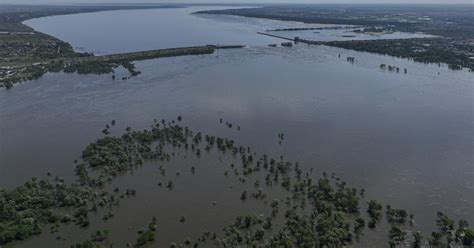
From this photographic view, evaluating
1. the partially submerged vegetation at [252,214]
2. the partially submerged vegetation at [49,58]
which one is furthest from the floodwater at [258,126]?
the partially submerged vegetation at [49,58]

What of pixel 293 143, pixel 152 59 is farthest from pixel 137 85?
pixel 293 143

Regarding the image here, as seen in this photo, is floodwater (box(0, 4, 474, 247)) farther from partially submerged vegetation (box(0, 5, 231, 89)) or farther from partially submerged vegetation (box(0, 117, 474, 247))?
partially submerged vegetation (box(0, 5, 231, 89))

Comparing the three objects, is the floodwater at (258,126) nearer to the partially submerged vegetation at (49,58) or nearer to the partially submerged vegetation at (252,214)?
the partially submerged vegetation at (252,214)

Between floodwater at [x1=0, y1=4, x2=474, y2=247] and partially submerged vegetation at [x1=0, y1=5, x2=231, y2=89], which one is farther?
partially submerged vegetation at [x1=0, y1=5, x2=231, y2=89]

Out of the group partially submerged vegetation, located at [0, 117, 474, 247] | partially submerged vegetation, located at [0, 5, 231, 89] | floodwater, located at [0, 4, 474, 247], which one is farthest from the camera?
partially submerged vegetation, located at [0, 5, 231, 89]

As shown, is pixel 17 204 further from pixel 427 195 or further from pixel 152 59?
pixel 152 59

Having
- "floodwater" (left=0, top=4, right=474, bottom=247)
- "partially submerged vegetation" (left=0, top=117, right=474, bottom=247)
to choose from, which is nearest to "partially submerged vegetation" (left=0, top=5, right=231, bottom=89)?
"floodwater" (left=0, top=4, right=474, bottom=247)
